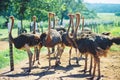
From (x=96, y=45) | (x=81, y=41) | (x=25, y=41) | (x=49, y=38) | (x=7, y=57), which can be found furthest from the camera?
(x=7, y=57)

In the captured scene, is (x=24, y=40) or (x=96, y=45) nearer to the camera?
(x=96, y=45)

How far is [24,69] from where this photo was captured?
1191cm

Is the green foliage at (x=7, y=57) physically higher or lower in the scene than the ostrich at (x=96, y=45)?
lower

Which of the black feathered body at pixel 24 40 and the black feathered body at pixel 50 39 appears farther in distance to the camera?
the black feathered body at pixel 50 39

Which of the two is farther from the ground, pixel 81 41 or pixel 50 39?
pixel 81 41

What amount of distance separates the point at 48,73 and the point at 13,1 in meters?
13.6

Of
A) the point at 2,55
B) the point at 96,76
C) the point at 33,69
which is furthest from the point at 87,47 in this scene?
the point at 2,55

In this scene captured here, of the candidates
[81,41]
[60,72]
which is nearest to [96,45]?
[81,41]

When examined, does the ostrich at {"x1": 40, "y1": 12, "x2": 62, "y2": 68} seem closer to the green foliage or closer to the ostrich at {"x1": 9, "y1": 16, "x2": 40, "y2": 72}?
the ostrich at {"x1": 9, "y1": 16, "x2": 40, "y2": 72}

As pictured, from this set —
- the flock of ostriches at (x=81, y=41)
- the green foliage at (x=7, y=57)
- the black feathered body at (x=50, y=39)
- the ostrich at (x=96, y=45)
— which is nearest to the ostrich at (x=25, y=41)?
the flock of ostriches at (x=81, y=41)

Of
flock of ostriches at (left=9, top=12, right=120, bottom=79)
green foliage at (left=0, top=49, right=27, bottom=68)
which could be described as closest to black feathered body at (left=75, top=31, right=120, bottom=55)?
flock of ostriches at (left=9, top=12, right=120, bottom=79)

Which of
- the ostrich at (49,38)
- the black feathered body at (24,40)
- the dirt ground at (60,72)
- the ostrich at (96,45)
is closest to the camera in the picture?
the ostrich at (96,45)

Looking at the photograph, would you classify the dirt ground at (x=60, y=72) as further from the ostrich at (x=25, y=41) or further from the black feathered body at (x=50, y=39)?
the black feathered body at (x=50, y=39)

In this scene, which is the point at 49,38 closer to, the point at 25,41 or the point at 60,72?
the point at 25,41
